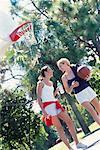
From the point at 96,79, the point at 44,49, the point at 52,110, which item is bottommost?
the point at 52,110

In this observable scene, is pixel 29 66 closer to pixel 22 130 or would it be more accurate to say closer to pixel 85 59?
pixel 85 59

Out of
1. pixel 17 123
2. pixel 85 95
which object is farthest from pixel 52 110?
pixel 17 123

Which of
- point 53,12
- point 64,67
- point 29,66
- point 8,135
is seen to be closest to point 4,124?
point 8,135

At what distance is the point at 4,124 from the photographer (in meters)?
22.2

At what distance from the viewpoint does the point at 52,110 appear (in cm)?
690

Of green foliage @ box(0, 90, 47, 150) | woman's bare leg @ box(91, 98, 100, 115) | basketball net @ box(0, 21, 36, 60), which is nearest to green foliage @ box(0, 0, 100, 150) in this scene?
green foliage @ box(0, 90, 47, 150)

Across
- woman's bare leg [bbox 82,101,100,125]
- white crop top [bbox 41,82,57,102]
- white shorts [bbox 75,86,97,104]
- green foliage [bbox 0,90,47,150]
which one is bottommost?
woman's bare leg [bbox 82,101,100,125]

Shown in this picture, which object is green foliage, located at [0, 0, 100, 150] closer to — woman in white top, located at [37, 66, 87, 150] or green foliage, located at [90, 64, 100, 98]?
green foliage, located at [90, 64, 100, 98]

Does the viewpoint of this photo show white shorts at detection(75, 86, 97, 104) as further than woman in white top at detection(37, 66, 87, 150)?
Yes

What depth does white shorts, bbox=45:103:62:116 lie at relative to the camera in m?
6.89

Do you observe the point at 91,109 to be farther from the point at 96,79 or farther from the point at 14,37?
the point at 96,79

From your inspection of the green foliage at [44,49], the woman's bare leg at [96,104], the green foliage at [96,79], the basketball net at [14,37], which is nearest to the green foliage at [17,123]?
the green foliage at [44,49]

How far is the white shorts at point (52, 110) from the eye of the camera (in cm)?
689

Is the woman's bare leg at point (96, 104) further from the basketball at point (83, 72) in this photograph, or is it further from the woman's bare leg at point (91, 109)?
the basketball at point (83, 72)
